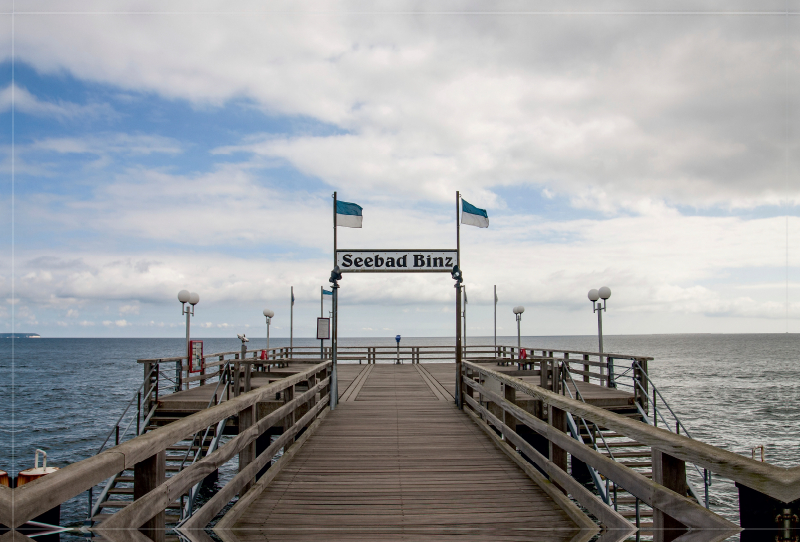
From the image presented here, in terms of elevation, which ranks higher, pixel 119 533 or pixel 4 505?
pixel 4 505

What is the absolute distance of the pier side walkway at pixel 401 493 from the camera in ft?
13.9

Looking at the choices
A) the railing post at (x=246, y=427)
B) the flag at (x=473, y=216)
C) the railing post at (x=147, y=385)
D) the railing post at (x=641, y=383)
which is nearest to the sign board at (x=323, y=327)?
the railing post at (x=147, y=385)

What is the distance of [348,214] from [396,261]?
1.55m

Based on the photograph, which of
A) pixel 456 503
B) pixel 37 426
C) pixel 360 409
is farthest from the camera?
pixel 37 426

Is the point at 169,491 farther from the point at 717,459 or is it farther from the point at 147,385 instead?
the point at 147,385

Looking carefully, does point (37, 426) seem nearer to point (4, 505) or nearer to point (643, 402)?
point (643, 402)

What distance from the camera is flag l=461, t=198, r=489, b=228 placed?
11352 millimetres

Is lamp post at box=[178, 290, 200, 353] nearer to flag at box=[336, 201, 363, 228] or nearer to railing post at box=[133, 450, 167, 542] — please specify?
flag at box=[336, 201, 363, 228]

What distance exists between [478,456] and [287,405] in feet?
8.43

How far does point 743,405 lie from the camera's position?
106 feet

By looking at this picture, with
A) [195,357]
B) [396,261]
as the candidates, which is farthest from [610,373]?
[195,357]

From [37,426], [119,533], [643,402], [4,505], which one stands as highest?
[4,505]

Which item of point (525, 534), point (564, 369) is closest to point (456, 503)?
point (525, 534)

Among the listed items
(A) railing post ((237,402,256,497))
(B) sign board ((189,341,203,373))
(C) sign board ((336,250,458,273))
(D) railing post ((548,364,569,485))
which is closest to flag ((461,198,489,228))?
(C) sign board ((336,250,458,273))
